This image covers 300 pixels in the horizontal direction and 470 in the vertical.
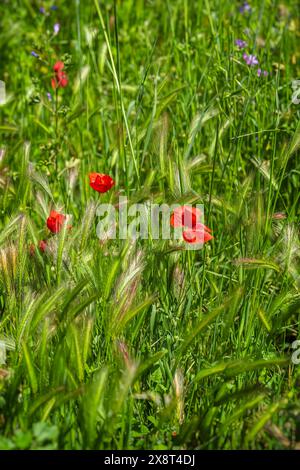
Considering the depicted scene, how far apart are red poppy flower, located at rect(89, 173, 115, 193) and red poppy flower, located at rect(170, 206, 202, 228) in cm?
19

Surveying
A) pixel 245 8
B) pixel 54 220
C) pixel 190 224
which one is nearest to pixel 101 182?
pixel 54 220

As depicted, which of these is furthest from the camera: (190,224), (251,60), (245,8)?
(245,8)

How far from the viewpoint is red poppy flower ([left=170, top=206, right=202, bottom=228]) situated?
5.33 ft

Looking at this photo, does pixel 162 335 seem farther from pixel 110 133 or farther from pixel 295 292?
pixel 110 133

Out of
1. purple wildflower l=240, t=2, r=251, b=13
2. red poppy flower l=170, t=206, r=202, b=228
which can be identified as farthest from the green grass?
purple wildflower l=240, t=2, r=251, b=13

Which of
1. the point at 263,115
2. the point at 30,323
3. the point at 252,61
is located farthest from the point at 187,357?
the point at 252,61

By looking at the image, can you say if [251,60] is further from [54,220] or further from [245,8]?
[54,220]

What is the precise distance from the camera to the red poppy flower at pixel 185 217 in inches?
64.0

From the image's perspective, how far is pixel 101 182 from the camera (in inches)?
69.4

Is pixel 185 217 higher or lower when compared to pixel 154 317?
higher

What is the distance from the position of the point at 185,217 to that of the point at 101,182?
0.79 ft

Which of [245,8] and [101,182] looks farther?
[245,8]

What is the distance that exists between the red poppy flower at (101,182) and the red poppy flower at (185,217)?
0.62 feet

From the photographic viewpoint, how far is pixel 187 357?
161 cm
